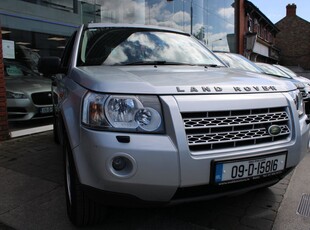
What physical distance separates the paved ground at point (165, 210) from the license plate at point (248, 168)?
1.85ft

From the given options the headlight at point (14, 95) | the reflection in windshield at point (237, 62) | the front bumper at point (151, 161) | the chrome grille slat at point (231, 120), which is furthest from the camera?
the reflection in windshield at point (237, 62)

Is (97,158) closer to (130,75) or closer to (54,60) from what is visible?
(130,75)

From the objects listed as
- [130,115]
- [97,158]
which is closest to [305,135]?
[130,115]

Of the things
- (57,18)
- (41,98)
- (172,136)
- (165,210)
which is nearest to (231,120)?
(172,136)

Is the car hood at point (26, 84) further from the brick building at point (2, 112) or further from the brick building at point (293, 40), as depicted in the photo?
the brick building at point (293, 40)

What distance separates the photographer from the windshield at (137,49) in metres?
3.10

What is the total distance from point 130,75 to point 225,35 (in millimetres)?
15224

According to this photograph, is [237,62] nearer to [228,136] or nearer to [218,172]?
[228,136]

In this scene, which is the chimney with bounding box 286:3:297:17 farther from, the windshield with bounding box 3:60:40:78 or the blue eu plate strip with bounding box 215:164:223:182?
the blue eu plate strip with bounding box 215:164:223:182

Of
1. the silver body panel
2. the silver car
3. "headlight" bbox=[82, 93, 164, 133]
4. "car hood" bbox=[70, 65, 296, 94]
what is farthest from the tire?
the silver car

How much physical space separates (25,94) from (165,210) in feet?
14.8

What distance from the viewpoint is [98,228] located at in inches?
98.9

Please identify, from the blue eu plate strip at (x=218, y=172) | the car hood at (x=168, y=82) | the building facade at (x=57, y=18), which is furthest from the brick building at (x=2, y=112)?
the blue eu plate strip at (x=218, y=172)

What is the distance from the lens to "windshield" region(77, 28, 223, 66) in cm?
310
